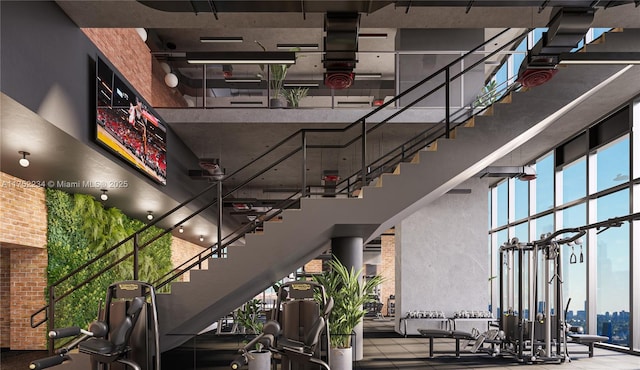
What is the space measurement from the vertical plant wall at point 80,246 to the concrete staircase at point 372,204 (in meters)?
3.07

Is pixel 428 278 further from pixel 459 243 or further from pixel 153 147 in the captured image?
pixel 153 147

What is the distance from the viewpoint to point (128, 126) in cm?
770

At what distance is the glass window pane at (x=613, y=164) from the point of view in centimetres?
1009

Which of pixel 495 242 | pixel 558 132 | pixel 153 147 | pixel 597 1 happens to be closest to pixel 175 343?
pixel 153 147

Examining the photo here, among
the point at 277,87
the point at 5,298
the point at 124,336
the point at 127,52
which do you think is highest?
the point at 127,52

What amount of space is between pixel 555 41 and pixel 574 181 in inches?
296

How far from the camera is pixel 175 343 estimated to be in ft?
22.7

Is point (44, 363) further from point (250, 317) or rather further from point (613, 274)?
point (613, 274)

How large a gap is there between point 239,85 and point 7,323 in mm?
8580

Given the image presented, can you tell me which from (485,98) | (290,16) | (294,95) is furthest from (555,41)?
(294,95)

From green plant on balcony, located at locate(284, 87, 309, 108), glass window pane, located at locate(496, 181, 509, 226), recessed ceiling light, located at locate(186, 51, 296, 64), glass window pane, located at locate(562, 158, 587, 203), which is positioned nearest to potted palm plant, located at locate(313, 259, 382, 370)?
recessed ceiling light, located at locate(186, 51, 296, 64)

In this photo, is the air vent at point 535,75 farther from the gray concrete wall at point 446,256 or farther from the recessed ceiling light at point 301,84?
the gray concrete wall at point 446,256

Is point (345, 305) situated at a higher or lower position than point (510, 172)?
lower

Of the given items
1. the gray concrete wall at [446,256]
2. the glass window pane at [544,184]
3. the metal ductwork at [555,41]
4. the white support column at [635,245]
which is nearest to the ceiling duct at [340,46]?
the metal ductwork at [555,41]
